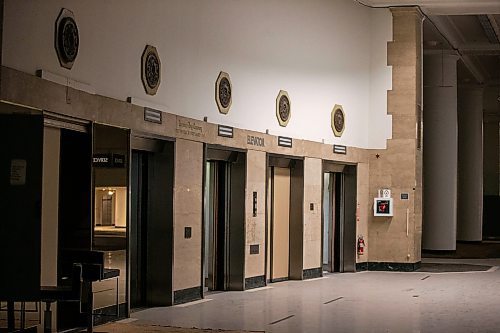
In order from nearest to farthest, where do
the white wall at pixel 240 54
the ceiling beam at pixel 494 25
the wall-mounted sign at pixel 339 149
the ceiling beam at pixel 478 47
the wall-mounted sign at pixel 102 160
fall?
the white wall at pixel 240 54, the wall-mounted sign at pixel 102 160, the wall-mounted sign at pixel 339 149, the ceiling beam at pixel 494 25, the ceiling beam at pixel 478 47

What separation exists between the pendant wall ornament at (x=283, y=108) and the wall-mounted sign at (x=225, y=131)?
80.3 inches

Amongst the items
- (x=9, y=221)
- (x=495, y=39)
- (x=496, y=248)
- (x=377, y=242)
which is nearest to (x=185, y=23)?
(x=9, y=221)

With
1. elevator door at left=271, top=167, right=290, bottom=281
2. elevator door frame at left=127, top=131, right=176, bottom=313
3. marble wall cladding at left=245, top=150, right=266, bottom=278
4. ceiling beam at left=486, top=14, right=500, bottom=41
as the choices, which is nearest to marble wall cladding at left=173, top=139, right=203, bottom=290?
elevator door frame at left=127, top=131, right=176, bottom=313

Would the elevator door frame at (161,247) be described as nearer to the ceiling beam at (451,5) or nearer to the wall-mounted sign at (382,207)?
the wall-mounted sign at (382,207)

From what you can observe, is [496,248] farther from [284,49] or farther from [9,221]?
[9,221]

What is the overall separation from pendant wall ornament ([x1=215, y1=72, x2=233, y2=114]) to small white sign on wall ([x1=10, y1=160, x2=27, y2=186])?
578cm

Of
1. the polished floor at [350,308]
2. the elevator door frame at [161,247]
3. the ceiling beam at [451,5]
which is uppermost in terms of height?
the ceiling beam at [451,5]

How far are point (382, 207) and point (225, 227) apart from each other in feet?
18.6

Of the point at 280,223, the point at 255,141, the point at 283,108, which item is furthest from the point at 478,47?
the point at 255,141

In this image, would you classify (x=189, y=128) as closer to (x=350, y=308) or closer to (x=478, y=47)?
(x=350, y=308)

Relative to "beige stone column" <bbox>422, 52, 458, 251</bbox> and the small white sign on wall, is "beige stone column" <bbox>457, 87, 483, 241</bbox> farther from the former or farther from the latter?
the small white sign on wall

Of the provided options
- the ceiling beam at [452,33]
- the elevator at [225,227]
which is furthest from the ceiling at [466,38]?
the elevator at [225,227]

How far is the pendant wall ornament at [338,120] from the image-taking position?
18.8 metres

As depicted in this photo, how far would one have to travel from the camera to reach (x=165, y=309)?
41.2 ft
